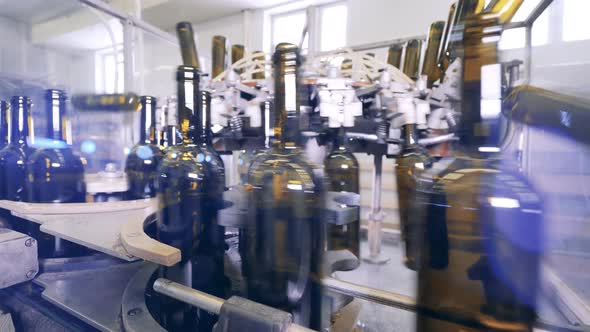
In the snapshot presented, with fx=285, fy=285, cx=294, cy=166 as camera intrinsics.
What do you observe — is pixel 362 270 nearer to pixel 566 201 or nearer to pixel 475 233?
pixel 566 201

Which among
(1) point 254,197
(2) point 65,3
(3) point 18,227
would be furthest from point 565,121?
(2) point 65,3

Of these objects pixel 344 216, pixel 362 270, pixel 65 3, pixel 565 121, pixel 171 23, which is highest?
pixel 171 23

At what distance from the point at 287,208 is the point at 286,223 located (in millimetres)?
16

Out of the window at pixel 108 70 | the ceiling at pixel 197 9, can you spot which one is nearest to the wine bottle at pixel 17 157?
the window at pixel 108 70

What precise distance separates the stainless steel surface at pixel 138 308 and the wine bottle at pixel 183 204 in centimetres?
4

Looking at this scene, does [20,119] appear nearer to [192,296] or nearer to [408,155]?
[192,296]

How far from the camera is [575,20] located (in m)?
0.94

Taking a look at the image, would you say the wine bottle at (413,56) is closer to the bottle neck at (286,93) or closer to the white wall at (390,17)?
the bottle neck at (286,93)

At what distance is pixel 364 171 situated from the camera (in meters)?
2.13

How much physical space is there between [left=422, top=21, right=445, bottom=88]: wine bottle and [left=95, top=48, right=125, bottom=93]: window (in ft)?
4.26

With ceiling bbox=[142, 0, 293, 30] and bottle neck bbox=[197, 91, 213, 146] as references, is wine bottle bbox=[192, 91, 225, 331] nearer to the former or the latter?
bottle neck bbox=[197, 91, 213, 146]

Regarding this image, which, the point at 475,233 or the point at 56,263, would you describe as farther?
the point at 56,263

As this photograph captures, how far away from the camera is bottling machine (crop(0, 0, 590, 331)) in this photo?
243 mm

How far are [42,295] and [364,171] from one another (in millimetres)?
1937
